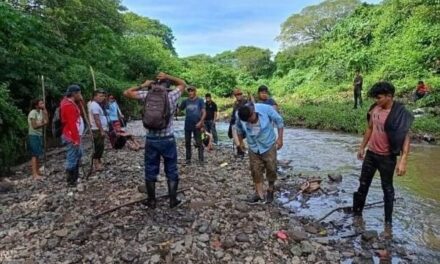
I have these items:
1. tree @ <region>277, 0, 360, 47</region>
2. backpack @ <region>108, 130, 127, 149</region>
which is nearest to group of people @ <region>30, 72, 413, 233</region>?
backpack @ <region>108, 130, 127, 149</region>

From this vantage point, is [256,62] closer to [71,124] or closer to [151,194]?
[71,124]

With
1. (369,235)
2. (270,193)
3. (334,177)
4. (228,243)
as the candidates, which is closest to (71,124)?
(270,193)

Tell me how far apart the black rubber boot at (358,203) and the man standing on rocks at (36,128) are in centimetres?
685

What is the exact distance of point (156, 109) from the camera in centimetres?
637

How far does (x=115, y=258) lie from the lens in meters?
5.28

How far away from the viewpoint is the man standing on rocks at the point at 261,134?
23.1 ft

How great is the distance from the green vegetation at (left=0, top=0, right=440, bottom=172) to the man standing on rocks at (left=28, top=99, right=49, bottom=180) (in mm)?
862

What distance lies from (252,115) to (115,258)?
9.95ft

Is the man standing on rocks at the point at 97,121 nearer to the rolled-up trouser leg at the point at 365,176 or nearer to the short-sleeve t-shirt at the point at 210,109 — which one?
the short-sleeve t-shirt at the point at 210,109

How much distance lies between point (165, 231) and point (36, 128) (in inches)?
206

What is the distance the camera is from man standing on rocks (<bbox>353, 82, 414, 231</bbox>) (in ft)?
20.3

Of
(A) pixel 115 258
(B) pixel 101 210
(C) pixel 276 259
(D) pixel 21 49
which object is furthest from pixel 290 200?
(D) pixel 21 49

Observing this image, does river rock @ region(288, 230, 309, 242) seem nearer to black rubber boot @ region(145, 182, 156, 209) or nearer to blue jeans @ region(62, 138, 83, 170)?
black rubber boot @ region(145, 182, 156, 209)

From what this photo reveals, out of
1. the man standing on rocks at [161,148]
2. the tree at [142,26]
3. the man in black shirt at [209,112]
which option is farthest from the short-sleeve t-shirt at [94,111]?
the tree at [142,26]
